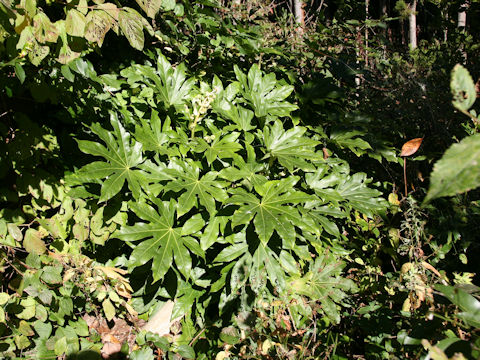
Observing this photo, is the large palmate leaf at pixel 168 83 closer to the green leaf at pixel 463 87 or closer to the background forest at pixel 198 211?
the background forest at pixel 198 211

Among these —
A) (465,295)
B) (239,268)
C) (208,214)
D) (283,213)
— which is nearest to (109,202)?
(208,214)

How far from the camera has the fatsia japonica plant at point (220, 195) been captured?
1.88 meters

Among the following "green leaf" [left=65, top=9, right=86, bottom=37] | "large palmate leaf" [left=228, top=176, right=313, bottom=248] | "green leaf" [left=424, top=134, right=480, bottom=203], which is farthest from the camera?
"large palmate leaf" [left=228, top=176, right=313, bottom=248]

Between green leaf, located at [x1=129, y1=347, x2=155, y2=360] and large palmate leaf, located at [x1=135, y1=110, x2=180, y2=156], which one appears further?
large palmate leaf, located at [x1=135, y1=110, x2=180, y2=156]

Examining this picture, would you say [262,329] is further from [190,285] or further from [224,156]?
[224,156]

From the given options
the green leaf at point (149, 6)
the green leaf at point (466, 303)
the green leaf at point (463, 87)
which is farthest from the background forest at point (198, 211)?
the green leaf at point (463, 87)

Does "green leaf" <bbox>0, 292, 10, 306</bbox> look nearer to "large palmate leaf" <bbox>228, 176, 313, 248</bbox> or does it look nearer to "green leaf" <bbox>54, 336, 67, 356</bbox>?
"green leaf" <bbox>54, 336, 67, 356</bbox>

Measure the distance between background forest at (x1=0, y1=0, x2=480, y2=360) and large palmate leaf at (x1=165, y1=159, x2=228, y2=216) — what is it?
0.01 m

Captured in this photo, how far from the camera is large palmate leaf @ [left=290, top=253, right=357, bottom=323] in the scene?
2098 mm

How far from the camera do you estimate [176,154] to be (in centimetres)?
208

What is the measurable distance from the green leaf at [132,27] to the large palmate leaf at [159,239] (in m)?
0.83

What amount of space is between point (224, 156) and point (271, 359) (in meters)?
1.08

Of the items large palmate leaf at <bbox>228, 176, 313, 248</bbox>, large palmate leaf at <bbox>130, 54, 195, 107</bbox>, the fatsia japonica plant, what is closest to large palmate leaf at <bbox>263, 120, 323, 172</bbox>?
the fatsia japonica plant

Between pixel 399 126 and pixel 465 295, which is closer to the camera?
pixel 465 295
